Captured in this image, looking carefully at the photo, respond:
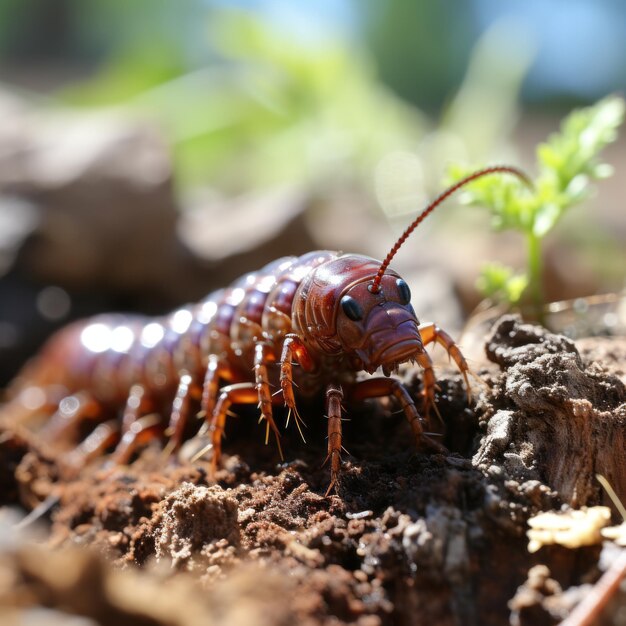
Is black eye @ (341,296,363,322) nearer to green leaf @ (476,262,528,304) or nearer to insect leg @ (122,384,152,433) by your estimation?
green leaf @ (476,262,528,304)

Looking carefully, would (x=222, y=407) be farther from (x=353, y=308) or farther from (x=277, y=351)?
(x=353, y=308)

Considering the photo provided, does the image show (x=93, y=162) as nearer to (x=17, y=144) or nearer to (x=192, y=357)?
(x=17, y=144)

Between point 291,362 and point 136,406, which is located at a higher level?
point 291,362

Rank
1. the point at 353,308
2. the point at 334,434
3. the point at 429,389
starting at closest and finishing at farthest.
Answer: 1. the point at 334,434
2. the point at 353,308
3. the point at 429,389

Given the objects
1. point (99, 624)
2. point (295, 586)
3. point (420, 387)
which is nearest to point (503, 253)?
point (420, 387)

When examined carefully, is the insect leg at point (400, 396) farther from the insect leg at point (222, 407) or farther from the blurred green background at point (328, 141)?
the blurred green background at point (328, 141)

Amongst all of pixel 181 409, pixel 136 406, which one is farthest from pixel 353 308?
pixel 136 406

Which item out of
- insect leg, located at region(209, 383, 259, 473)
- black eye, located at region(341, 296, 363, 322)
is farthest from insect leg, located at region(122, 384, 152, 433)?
black eye, located at region(341, 296, 363, 322)
